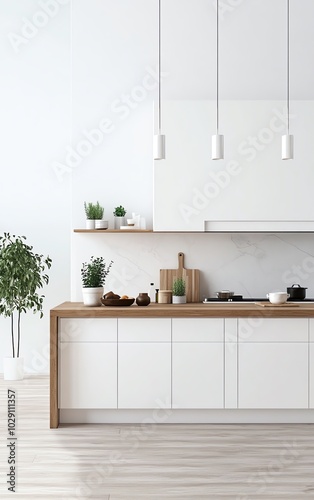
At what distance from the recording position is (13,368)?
6719 millimetres

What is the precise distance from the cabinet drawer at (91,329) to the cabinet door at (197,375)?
0.46 meters

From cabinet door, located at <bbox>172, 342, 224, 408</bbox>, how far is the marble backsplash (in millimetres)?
1003

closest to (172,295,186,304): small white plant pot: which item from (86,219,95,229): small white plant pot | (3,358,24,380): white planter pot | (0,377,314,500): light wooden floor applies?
(86,219,95,229): small white plant pot

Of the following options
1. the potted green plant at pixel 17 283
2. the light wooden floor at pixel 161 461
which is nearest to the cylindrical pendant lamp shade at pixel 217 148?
the light wooden floor at pixel 161 461

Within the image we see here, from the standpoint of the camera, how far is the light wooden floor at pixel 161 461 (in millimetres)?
3672

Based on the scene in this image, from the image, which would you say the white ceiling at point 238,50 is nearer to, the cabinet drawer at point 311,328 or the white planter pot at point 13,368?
the cabinet drawer at point 311,328

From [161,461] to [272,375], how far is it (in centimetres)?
122

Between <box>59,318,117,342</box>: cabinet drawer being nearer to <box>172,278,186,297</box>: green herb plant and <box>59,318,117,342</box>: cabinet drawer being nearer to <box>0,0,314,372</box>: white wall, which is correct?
<box>172,278,186,297</box>: green herb plant

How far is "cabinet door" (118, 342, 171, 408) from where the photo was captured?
5.02 m

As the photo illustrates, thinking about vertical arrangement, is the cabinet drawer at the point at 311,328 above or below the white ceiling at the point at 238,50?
below

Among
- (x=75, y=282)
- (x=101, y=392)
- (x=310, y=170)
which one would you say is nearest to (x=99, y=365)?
(x=101, y=392)

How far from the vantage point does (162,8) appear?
5.96m

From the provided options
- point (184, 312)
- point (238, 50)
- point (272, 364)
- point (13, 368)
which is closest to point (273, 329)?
point (272, 364)

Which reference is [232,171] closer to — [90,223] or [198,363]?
[90,223]
